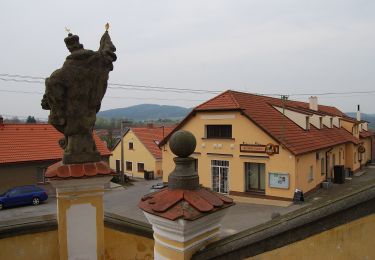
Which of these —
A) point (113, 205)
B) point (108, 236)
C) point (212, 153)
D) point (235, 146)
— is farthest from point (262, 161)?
point (108, 236)

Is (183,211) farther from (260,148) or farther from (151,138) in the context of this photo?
(151,138)

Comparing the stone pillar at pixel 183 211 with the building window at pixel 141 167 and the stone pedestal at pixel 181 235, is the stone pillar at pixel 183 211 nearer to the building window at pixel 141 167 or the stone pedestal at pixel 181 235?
the stone pedestal at pixel 181 235

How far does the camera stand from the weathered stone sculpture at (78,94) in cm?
358

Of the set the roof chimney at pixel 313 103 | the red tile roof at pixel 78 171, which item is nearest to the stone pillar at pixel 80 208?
the red tile roof at pixel 78 171

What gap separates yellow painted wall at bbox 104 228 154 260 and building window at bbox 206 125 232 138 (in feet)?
53.1

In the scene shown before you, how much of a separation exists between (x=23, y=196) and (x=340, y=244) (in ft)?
69.6

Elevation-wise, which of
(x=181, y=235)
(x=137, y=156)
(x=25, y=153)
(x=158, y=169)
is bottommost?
(x=158, y=169)

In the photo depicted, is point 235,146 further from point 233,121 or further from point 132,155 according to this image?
point 132,155

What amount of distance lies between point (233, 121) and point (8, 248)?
1655 centimetres

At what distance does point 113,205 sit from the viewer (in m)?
20.2

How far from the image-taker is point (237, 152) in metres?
19.6

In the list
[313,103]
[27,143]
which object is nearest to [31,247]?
[27,143]

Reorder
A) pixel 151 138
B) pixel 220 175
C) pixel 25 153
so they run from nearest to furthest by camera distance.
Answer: pixel 220 175
pixel 25 153
pixel 151 138

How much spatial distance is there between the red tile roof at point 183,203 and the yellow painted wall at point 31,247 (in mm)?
2274
